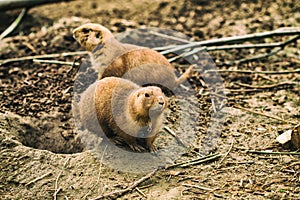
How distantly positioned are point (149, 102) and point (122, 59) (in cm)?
125

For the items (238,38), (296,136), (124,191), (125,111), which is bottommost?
(124,191)

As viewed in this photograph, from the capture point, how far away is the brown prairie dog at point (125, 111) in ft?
12.4

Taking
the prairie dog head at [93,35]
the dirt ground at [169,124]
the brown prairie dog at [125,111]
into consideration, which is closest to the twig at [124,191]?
the dirt ground at [169,124]

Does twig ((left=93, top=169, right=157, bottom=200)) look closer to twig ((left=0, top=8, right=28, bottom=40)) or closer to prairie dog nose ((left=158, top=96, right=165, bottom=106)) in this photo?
prairie dog nose ((left=158, top=96, right=165, bottom=106))

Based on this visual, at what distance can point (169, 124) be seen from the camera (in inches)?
176

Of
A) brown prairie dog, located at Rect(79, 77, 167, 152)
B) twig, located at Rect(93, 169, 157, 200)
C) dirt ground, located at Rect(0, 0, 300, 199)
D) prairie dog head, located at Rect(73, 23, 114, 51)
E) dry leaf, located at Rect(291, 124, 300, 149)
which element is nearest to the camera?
twig, located at Rect(93, 169, 157, 200)

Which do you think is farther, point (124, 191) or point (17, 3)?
point (17, 3)

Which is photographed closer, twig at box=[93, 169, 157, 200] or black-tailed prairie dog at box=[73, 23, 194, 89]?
twig at box=[93, 169, 157, 200]

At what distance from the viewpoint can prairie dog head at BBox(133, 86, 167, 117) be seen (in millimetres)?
3729

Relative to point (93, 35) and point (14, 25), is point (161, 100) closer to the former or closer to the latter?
point (93, 35)

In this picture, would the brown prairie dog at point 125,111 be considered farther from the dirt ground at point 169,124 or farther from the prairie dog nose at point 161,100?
the dirt ground at point 169,124

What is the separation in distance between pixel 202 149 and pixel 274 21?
331cm

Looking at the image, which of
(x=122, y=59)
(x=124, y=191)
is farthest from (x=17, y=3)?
(x=124, y=191)

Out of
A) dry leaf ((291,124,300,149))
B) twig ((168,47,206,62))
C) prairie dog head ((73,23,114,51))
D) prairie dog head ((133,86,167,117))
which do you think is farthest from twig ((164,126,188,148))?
twig ((168,47,206,62))
